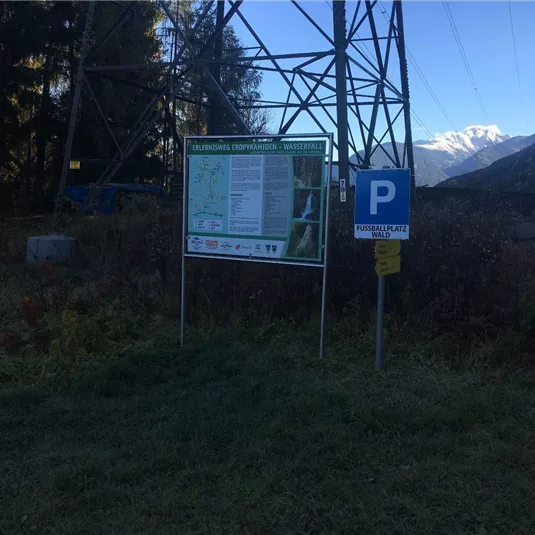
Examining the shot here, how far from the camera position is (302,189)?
19.4ft

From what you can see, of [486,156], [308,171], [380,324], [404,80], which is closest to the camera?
[380,324]

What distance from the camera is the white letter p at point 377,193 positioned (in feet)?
17.0

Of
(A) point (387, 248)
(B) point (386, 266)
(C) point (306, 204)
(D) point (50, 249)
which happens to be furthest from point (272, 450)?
(D) point (50, 249)

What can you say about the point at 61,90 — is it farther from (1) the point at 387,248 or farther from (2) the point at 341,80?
(1) the point at 387,248

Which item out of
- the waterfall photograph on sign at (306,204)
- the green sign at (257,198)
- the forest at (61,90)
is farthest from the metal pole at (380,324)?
the forest at (61,90)

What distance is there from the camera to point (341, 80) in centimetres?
984

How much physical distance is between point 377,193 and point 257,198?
4.54ft

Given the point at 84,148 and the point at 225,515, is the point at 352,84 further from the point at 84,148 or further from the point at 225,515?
the point at 84,148

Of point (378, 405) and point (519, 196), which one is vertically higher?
point (519, 196)

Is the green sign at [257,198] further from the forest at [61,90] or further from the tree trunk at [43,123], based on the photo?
the tree trunk at [43,123]

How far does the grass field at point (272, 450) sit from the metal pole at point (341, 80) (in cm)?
504

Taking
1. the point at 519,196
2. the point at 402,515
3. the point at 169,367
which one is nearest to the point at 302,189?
the point at 169,367

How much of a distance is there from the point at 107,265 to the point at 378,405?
5.22 metres

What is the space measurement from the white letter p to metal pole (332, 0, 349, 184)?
4.63 metres
